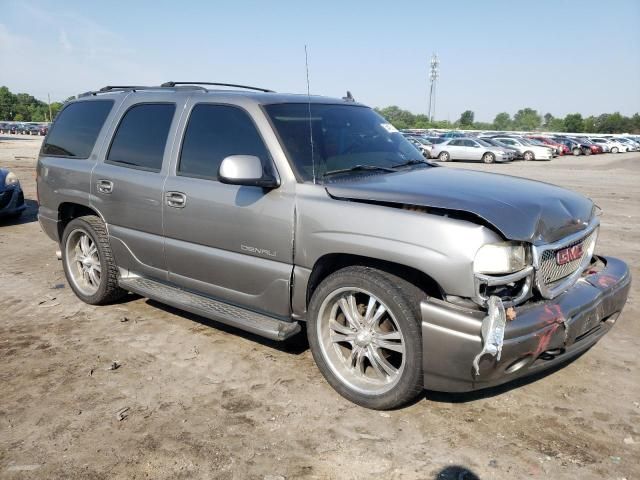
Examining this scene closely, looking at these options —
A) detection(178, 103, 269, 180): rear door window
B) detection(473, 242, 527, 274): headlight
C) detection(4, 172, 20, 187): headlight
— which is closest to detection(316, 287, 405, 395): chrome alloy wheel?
detection(473, 242, 527, 274): headlight

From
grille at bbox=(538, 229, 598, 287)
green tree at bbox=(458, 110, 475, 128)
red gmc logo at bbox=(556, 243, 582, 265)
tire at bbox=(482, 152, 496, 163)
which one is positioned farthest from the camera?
green tree at bbox=(458, 110, 475, 128)

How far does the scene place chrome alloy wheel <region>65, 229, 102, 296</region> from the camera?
5051 millimetres

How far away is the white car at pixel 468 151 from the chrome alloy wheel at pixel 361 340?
97.5 feet

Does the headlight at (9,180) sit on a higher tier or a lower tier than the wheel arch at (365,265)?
lower

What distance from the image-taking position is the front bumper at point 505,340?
8.84 ft

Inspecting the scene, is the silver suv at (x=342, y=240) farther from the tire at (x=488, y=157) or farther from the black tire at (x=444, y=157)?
the black tire at (x=444, y=157)

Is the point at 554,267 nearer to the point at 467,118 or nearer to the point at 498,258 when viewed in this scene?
the point at 498,258

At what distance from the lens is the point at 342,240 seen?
123 inches

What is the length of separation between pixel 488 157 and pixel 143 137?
2933 centimetres

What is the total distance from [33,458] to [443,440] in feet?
6.96

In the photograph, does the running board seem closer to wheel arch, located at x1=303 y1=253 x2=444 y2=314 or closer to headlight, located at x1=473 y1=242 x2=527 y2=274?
wheel arch, located at x1=303 y1=253 x2=444 y2=314

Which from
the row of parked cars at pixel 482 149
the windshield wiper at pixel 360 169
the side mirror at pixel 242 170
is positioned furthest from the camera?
the row of parked cars at pixel 482 149

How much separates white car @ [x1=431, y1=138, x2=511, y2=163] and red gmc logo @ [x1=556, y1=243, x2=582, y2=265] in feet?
96.4

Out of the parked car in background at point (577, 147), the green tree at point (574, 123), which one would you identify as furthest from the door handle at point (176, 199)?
the green tree at point (574, 123)
